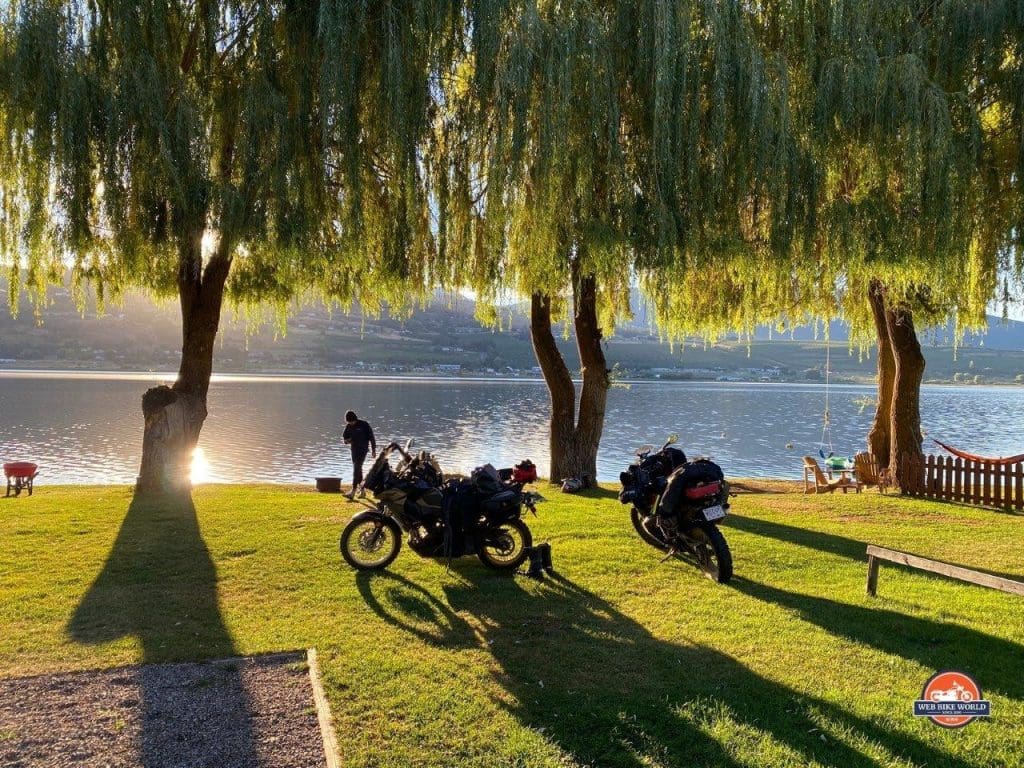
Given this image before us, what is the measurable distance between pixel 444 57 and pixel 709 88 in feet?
11.2

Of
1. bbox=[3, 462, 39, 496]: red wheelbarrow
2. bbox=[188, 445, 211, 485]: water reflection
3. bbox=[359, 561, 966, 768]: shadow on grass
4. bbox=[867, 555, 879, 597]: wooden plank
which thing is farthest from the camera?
bbox=[188, 445, 211, 485]: water reflection

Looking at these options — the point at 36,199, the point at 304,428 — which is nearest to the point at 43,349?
the point at 304,428

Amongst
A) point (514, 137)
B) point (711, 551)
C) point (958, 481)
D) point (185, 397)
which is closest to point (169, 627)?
point (711, 551)

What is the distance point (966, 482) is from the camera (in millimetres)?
12820

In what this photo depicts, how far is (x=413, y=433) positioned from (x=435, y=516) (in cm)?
3443

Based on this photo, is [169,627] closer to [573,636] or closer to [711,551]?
[573,636]

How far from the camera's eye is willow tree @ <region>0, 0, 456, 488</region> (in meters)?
8.34

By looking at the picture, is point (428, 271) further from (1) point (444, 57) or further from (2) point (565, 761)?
(2) point (565, 761)

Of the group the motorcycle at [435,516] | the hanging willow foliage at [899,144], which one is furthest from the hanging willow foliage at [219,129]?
the hanging willow foliage at [899,144]

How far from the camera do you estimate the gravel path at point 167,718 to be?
3.58 metres

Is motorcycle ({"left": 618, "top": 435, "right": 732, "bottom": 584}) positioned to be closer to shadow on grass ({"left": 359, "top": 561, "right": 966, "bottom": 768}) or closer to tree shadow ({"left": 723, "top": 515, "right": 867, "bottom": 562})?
shadow on grass ({"left": 359, "top": 561, "right": 966, "bottom": 768})

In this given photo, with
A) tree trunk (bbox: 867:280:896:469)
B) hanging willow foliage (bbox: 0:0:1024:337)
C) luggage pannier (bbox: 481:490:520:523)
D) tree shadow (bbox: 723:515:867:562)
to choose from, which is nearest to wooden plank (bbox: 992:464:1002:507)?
tree trunk (bbox: 867:280:896:469)

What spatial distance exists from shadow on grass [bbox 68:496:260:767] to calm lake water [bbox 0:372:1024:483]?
1530 cm

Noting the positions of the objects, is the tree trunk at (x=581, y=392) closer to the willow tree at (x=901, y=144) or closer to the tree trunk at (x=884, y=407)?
the willow tree at (x=901, y=144)
